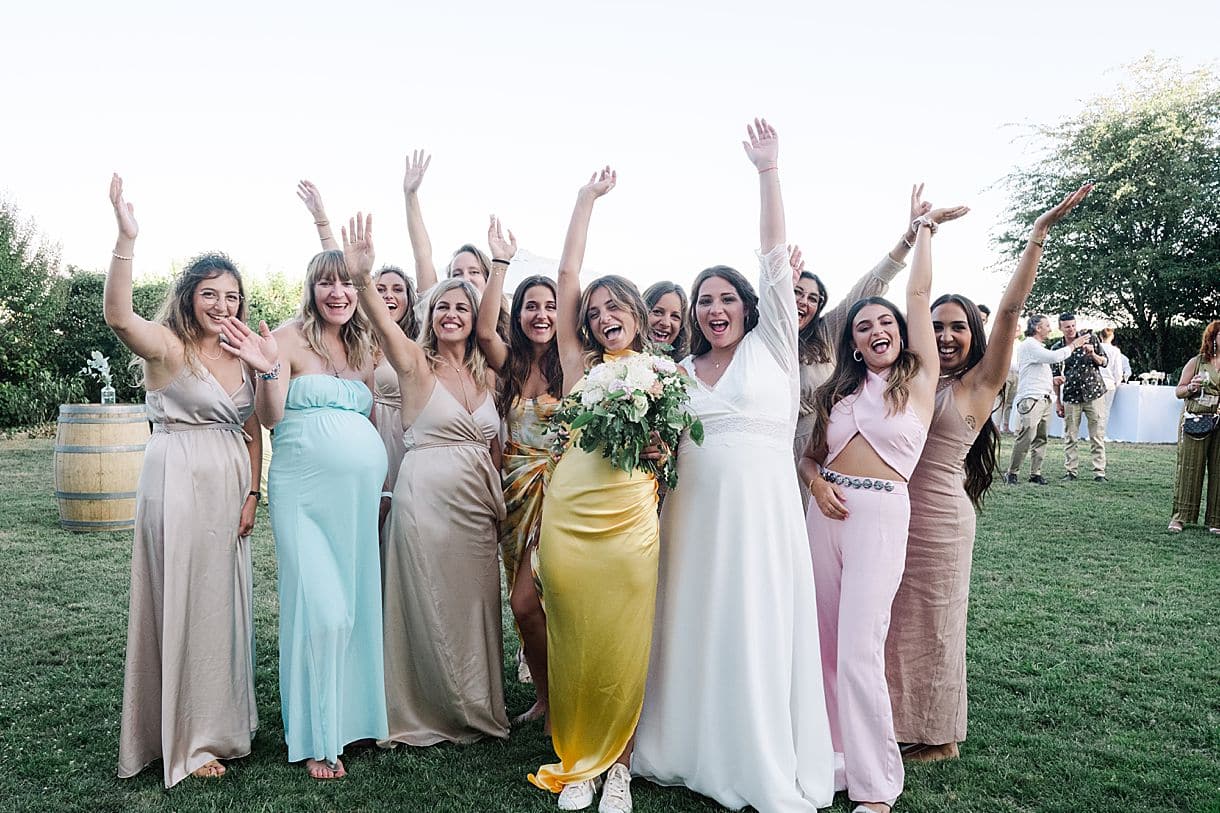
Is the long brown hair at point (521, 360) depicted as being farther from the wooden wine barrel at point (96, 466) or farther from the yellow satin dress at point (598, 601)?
the wooden wine barrel at point (96, 466)

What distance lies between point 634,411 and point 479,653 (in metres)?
1.79

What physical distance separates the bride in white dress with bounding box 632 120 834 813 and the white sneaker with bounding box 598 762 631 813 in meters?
0.15

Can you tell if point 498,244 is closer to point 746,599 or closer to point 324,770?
point 746,599

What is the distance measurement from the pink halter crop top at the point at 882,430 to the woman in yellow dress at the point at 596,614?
3.10 feet

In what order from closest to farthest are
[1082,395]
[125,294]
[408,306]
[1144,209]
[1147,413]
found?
[125,294] → [408,306] → [1082,395] → [1147,413] → [1144,209]

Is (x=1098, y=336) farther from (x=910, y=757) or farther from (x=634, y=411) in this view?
(x=634, y=411)

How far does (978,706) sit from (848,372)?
2.24m

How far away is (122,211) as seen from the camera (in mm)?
4184

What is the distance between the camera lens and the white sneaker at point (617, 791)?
155 inches

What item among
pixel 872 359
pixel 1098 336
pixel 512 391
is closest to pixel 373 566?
pixel 512 391

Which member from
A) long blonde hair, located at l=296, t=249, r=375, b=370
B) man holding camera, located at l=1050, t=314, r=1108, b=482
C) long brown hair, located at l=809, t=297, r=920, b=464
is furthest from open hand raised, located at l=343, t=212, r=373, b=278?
man holding camera, located at l=1050, t=314, r=1108, b=482

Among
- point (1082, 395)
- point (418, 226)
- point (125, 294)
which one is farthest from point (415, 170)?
point (1082, 395)

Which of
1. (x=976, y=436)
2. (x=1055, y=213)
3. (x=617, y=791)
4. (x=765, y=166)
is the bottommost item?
(x=617, y=791)

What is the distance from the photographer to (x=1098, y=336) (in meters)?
16.0
